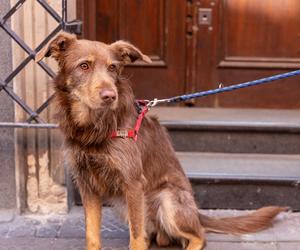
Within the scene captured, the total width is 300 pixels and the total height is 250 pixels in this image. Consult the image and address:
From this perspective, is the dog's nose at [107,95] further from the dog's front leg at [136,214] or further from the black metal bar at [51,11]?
the black metal bar at [51,11]

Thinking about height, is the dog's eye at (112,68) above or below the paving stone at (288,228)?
above

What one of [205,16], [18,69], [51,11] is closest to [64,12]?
[51,11]

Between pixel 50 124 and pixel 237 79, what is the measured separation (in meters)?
2.18

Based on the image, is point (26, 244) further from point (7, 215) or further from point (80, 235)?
point (7, 215)

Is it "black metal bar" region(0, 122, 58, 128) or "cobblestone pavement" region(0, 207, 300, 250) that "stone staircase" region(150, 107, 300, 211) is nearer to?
"cobblestone pavement" region(0, 207, 300, 250)

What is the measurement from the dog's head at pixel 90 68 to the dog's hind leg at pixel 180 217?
0.90 m

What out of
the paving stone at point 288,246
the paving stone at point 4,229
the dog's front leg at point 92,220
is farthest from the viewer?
the paving stone at point 4,229

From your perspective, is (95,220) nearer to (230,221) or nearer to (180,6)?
(230,221)

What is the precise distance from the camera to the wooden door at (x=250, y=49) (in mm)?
6270

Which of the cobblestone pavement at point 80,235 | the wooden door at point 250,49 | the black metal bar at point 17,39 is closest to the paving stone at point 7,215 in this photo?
the cobblestone pavement at point 80,235

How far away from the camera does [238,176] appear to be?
5.30m

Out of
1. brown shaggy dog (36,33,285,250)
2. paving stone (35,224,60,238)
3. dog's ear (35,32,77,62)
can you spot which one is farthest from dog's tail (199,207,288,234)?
dog's ear (35,32,77,62)

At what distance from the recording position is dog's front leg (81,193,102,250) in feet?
14.2

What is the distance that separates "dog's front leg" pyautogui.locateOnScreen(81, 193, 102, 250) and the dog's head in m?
0.72
